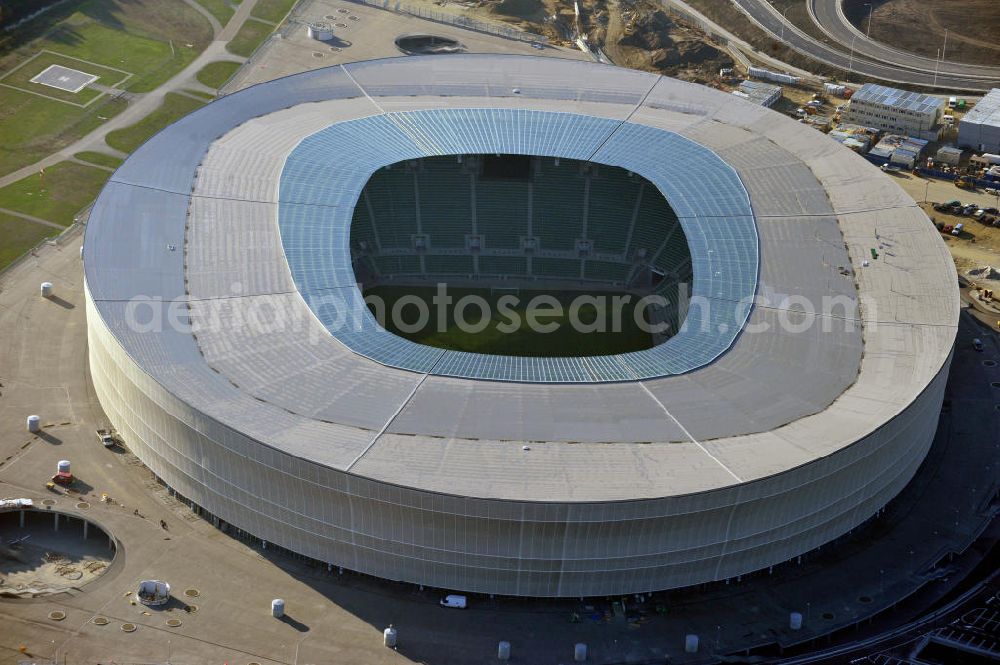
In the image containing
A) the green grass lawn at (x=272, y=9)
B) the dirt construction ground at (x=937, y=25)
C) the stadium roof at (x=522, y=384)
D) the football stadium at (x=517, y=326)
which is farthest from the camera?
the green grass lawn at (x=272, y=9)

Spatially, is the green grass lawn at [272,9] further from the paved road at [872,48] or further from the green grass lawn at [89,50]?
the paved road at [872,48]

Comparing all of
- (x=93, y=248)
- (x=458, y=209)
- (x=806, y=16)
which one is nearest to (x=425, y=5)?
(x=806, y=16)

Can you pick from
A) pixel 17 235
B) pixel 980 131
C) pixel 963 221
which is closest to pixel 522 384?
pixel 17 235

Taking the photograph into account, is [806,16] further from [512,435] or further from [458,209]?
[512,435]

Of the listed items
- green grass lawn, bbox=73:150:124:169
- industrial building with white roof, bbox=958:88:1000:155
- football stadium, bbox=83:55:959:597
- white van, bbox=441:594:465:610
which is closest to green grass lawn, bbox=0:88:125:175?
green grass lawn, bbox=73:150:124:169

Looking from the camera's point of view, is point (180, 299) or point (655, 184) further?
point (655, 184)

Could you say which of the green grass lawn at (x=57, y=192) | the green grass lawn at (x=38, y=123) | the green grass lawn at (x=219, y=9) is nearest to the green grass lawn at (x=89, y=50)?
the green grass lawn at (x=38, y=123)
